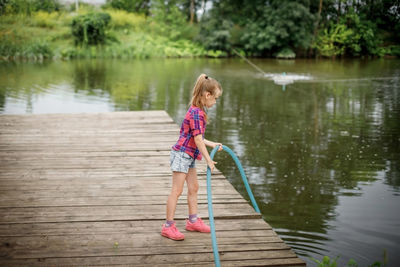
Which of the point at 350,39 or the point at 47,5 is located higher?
the point at 47,5

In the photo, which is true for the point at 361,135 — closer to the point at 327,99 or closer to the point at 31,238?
the point at 327,99

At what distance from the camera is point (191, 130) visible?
300 cm

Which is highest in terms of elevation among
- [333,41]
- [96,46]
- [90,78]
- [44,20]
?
[44,20]

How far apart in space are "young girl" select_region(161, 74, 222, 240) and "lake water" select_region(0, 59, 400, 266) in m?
1.36

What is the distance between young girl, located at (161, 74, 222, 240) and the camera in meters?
2.91

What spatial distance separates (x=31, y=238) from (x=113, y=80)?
44.6 feet

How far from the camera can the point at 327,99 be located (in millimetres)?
12695

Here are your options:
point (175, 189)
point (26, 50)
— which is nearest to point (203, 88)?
point (175, 189)

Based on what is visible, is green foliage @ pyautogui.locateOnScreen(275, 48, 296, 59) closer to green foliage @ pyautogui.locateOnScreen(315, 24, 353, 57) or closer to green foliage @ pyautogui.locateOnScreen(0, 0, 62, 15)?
green foliage @ pyautogui.locateOnScreen(315, 24, 353, 57)

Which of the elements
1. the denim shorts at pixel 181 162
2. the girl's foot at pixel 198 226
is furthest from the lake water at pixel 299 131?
the denim shorts at pixel 181 162

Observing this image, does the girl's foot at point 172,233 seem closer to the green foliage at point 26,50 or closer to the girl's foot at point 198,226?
the girl's foot at point 198,226

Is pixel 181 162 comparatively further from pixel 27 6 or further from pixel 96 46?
pixel 27 6

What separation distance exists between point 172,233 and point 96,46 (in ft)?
85.4

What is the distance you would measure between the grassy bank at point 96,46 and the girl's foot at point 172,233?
23137 millimetres
